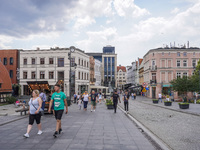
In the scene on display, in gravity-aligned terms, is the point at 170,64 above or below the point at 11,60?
below

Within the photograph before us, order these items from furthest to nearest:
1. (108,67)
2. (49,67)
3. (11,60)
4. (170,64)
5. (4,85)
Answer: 1. (108,67)
2. (170,64)
3. (11,60)
4. (49,67)
5. (4,85)

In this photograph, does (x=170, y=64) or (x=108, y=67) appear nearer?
(x=170, y=64)

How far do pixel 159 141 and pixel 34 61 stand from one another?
136ft

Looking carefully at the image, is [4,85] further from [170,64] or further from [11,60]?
[170,64]

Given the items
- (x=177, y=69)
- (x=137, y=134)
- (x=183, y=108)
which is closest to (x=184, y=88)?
(x=177, y=69)

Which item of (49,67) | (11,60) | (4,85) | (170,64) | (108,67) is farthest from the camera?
(108,67)

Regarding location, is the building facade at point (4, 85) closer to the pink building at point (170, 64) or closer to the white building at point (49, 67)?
the white building at point (49, 67)

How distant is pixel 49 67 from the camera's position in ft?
143

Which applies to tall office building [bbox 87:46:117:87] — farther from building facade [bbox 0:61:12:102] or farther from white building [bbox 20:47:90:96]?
Answer: building facade [bbox 0:61:12:102]

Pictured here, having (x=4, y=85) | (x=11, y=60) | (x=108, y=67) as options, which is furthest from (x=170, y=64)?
(x=108, y=67)

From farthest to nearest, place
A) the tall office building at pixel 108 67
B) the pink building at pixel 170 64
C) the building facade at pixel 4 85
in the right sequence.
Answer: the tall office building at pixel 108 67 → the pink building at pixel 170 64 → the building facade at pixel 4 85

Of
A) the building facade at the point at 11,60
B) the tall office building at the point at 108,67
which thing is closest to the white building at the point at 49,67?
the building facade at the point at 11,60

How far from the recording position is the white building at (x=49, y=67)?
4288cm

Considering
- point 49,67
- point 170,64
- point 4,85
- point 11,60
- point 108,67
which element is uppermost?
point 108,67
